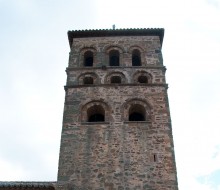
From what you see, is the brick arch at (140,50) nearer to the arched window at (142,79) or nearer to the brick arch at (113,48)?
the brick arch at (113,48)

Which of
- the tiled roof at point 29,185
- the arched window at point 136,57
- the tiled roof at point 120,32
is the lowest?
the tiled roof at point 29,185

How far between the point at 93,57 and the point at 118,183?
753cm

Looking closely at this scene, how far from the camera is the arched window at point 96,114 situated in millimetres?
16925

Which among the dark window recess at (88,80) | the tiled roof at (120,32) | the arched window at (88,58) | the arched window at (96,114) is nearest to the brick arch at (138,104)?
the arched window at (96,114)

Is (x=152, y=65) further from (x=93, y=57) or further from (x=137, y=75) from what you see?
(x=93, y=57)

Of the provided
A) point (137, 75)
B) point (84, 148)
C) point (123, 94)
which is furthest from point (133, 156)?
point (137, 75)

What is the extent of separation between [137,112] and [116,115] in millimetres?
1215

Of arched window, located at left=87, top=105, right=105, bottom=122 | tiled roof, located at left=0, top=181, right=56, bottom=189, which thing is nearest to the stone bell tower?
arched window, located at left=87, top=105, right=105, bottom=122

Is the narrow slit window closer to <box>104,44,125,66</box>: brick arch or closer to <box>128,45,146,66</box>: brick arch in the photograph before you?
<box>128,45,146,66</box>: brick arch

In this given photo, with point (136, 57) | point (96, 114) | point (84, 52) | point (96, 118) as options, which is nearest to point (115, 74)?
point (136, 57)

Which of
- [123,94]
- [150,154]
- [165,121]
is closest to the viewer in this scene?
[150,154]

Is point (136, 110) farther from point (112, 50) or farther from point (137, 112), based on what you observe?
point (112, 50)

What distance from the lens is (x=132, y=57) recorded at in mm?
20047

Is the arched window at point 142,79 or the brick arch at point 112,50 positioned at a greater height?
the brick arch at point 112,50
